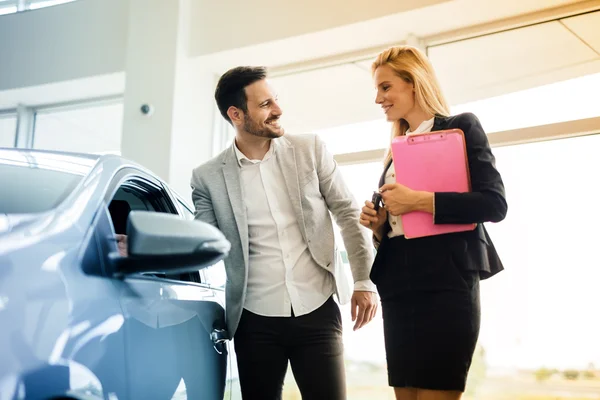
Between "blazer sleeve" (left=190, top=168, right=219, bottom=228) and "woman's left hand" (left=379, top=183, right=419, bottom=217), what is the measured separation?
63 cm

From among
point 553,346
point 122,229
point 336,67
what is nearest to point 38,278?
point 122,229

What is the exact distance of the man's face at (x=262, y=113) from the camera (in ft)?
6.44

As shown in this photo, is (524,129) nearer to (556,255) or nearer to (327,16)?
(556,255)

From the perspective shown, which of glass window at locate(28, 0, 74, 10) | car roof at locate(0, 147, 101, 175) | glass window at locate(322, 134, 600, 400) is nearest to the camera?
car roof at locate(0, 147, 101, 175)

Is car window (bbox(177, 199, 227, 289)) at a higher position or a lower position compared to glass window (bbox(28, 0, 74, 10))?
lower

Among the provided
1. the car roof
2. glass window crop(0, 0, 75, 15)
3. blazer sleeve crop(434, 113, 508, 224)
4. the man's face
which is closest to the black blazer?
blazer sleeve crop(434, 113, 508, 224)

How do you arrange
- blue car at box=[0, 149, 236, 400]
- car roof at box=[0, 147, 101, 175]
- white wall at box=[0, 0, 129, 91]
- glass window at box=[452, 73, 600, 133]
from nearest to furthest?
blue car at box=[0, 149, 236, 400]
car roof at box=[0, 147, 101, 175]
glass window at box=[452, 73, 600, 133]
white wall at box=[0, 0, 129, 91]

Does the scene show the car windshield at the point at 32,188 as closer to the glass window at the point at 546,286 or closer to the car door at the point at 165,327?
the car door at the point at 165,327

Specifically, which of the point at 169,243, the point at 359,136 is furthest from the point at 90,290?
the point at 359,136

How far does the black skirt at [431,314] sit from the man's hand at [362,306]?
0.97 feet

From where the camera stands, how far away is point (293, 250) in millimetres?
1831

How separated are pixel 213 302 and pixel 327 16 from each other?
2.84 meters

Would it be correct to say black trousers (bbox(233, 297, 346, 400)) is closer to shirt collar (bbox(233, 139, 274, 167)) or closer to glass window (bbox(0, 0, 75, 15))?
shirt collar (bbox(233, 139, 274, 167))

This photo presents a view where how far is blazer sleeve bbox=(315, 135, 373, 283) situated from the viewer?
1.85m
